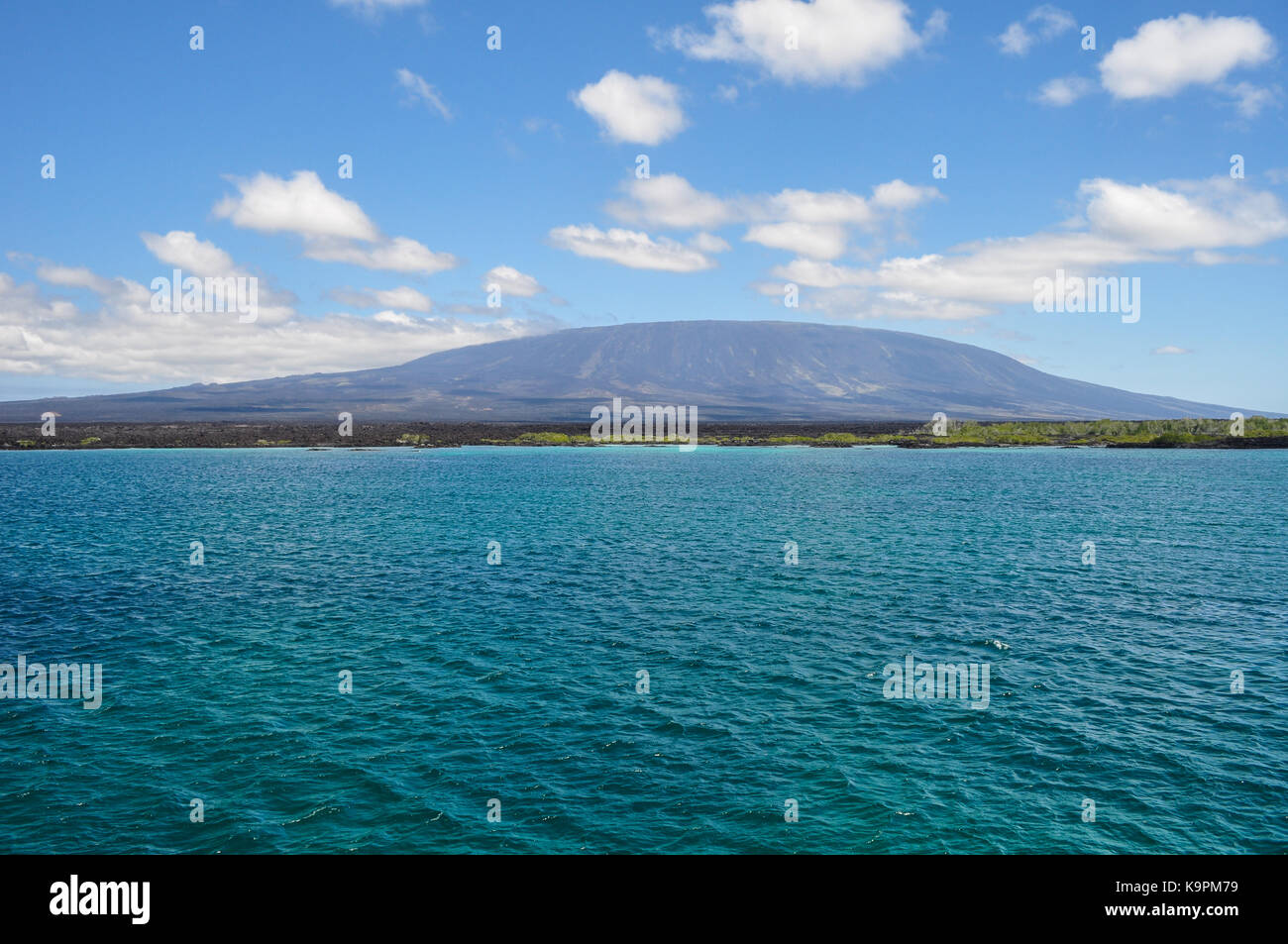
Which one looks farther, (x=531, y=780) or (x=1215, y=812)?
(x=531, y=780)

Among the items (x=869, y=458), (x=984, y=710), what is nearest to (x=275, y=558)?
(x=984, y=710)
